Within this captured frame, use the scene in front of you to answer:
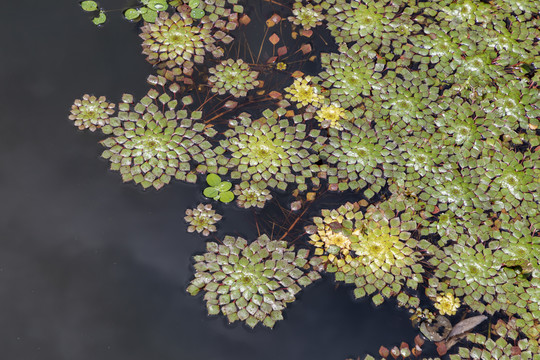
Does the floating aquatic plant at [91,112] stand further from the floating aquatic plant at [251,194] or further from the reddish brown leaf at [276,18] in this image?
the reddish brown leaf at [276,18]

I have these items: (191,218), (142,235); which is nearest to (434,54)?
(191,218)

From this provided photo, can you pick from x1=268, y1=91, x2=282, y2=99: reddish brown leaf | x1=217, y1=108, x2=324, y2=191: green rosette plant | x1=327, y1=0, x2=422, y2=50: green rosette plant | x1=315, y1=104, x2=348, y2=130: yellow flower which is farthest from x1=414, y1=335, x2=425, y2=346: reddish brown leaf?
x1=327, y1=0, x2=422, y2=50: green rosette plant

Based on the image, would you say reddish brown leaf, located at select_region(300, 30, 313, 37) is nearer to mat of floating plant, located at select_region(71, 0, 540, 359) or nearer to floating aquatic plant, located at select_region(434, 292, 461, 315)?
mat of floating plant, located at select_region(71, 0, 540, 359)

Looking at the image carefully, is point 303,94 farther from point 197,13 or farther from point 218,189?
point 197,13

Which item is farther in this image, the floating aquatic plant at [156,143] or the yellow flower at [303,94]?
the yellow flower at [303,94]

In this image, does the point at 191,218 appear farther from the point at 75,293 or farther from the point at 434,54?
the point at 434,54

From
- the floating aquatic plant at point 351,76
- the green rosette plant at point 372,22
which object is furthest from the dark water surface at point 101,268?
the green rosette plant at point 372,22

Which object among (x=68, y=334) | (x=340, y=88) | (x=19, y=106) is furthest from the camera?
(x=340, y=88)

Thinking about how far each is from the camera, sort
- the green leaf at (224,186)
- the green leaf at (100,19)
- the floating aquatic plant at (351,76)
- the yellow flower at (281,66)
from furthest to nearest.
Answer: the green leaf at (100,19) < the yellow flower at (281,66) < the floating aquatic plant at (351,76) < the green leaf at (224,186)
